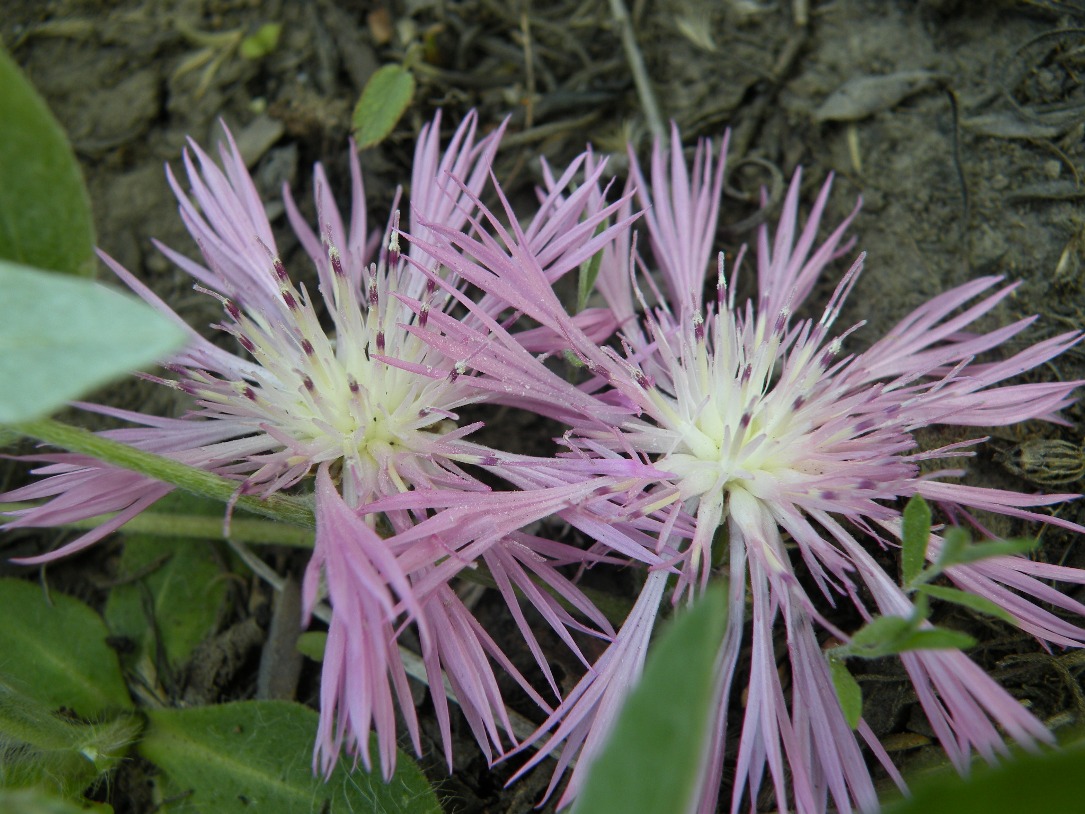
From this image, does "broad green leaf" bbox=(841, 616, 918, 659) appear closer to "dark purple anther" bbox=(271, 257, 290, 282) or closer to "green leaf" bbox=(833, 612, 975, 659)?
"green leaf" bbox=(833, 612, 975, 659)

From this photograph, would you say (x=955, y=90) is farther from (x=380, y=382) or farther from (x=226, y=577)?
(x=226, y=577)

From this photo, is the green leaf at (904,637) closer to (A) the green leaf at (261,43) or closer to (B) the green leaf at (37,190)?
(B) the green leaf at (37,190)

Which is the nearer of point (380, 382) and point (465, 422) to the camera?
point (380, 382)

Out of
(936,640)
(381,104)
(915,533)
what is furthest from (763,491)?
(381,104)

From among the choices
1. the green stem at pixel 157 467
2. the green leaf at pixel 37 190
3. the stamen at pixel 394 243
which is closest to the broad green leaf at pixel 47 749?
the green stem at pixel 157 467

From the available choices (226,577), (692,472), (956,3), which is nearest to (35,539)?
(226,577)

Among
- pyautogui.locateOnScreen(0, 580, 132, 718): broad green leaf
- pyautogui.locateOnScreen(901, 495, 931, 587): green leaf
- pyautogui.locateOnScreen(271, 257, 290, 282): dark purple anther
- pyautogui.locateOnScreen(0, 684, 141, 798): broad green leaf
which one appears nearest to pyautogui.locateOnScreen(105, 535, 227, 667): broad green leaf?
pyautogui.locateOnScreen(0, 580, 132, 718): broad green leaf
